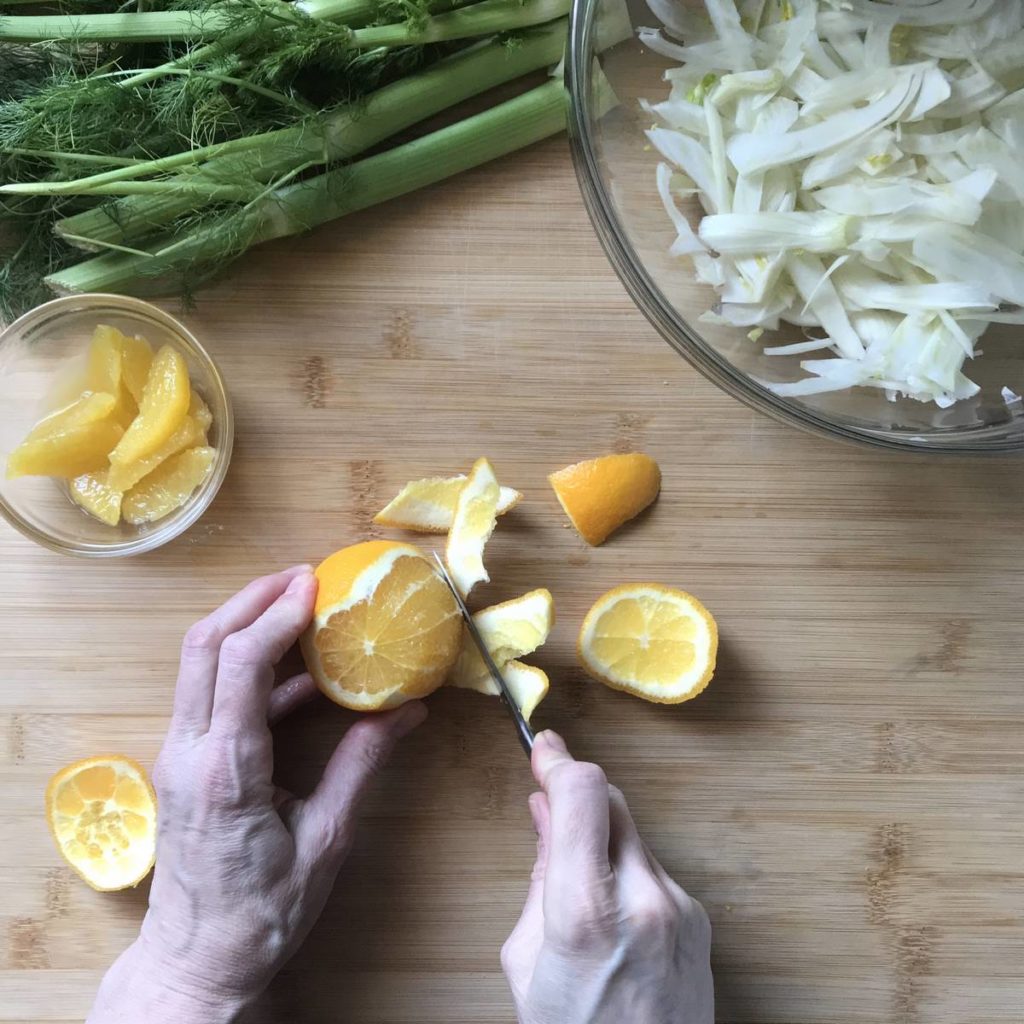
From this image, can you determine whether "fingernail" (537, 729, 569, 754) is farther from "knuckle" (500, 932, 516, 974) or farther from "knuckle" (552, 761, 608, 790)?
"knuckle" (500, 932, 516, 974)

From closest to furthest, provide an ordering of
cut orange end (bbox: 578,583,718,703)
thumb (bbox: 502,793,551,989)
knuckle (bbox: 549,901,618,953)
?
knuckle (bbox: 549,901,618,953), thumb (bbox: 502,793,551,989), cut orange end (bbox: 578,583,718,703)

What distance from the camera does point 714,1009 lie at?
1514 mm

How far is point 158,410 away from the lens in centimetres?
142

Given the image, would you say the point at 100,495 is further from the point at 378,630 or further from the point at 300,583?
the point at 378,630

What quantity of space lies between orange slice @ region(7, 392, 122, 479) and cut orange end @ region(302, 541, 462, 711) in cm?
41

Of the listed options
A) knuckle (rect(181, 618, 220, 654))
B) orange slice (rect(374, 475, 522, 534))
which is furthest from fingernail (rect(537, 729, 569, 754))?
knuckle (rect(181, 618, 220, 654))

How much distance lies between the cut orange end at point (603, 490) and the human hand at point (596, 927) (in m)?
0.35

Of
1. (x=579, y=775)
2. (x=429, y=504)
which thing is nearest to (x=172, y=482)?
(x=429, y=504)

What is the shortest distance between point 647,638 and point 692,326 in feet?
1.61

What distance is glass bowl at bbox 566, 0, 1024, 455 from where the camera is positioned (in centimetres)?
131

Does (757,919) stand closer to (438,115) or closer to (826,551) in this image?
(826,551)

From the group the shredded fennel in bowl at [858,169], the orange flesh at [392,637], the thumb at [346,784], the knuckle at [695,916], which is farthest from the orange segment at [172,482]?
the knuckle at [695,916]

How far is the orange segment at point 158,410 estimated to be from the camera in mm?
1404

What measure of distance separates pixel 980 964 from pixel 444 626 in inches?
42.2
